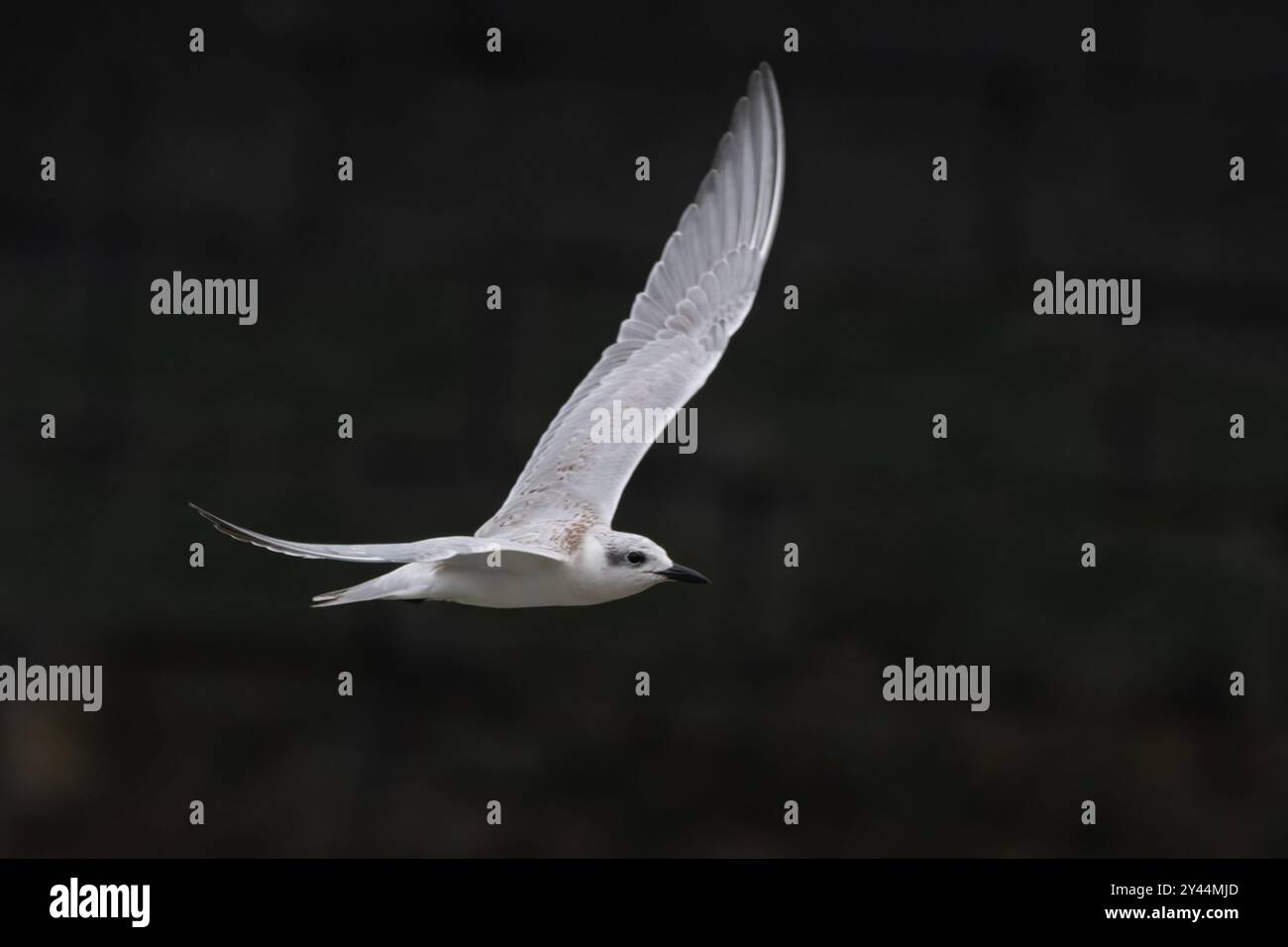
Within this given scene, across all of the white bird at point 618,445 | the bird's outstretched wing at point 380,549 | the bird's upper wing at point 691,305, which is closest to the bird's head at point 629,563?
the white bird at point 618,445

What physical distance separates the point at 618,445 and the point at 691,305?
0.56m

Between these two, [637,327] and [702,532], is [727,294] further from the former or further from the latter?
[702,532]

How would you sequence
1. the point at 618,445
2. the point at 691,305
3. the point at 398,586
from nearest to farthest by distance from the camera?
the point at 398,586
the point at 618,445
the point at 691,305

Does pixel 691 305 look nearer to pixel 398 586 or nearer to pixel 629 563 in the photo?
pixel 629 563

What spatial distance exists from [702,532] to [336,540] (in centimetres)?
127

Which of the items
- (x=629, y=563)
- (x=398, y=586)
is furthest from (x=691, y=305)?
(x=398, y=586)

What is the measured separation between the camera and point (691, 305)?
473 centimetres

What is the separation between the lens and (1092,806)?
725 centimetres

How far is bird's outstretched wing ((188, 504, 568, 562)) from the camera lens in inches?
119

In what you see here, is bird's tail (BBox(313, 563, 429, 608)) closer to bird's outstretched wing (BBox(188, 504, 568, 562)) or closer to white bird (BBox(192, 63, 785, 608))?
white bird (BBox(192, 63, 785, 608))

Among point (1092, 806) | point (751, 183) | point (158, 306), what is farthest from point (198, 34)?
point (1092, 806)

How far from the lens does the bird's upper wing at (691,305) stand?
435cm

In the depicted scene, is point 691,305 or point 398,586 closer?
point 398,586

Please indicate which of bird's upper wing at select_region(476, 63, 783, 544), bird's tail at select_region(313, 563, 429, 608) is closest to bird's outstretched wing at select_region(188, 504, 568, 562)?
bird's tail at select_region(313, 563, 429, 608)
